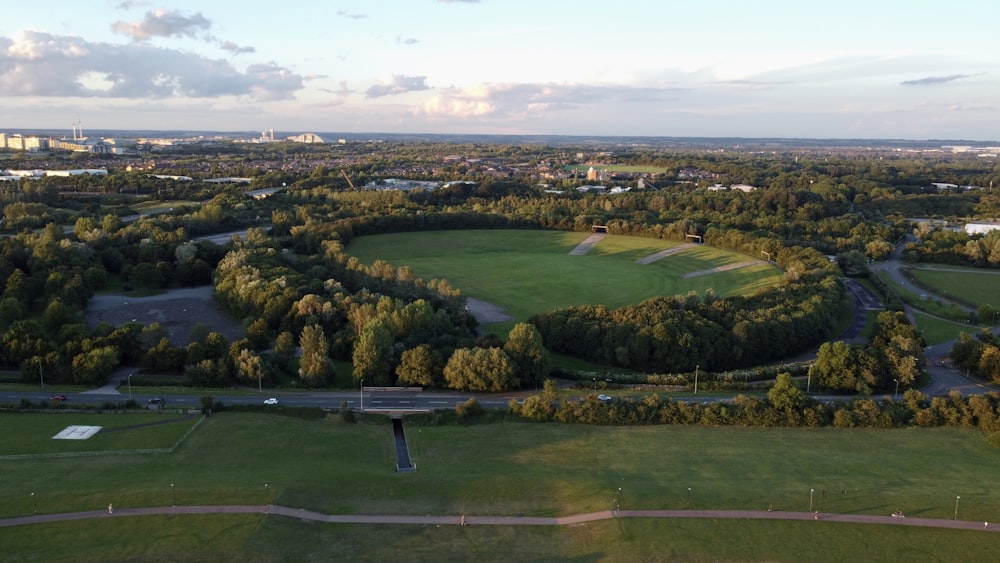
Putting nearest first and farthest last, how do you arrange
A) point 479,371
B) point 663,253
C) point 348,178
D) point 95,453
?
point 95,453 < point 479,371 < point 663,253 < point 348,178

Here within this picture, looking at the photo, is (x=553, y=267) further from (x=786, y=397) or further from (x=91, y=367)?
(x=91, y=367)

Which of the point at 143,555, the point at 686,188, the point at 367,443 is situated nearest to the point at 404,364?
the point at 367,443

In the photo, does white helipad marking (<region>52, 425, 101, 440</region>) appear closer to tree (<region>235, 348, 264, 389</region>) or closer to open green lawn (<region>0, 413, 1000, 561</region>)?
open green lawn (<region>0, 413, 1000, 561</region>)

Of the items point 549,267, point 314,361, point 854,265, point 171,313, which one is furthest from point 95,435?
point 854,265

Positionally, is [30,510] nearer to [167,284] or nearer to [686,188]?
[167,284]

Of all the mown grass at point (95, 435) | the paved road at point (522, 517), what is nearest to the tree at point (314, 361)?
the mown grass at point (95, 435)

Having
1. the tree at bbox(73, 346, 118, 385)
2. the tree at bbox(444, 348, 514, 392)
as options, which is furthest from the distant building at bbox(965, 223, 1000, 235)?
the tree at bbox(73, 346, 118, 385)
